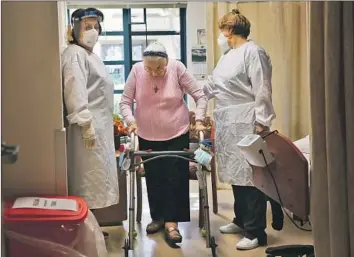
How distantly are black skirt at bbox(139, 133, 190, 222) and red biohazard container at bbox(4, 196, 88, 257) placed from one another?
109cm

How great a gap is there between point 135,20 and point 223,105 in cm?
244

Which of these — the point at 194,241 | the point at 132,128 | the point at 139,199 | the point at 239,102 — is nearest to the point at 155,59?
the point at 132,128

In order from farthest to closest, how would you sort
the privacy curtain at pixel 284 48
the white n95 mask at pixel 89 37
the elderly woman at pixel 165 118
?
the privacy curtain at pixel 284 48, the elderly woman at pixel 165 118, the white n95 mask at pixel 89 37

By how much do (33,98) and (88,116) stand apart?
0.36 meters

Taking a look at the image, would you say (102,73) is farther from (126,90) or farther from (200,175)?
(200,175)

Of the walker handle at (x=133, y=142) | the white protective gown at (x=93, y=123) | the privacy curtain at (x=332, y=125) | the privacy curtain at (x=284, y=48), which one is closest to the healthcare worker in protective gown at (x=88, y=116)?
the white protective gown at (x=93, y=123)

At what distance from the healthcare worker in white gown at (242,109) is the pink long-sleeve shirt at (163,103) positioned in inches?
6.7

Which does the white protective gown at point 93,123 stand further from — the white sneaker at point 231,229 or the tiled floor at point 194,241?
the white sneaker at point 231,229

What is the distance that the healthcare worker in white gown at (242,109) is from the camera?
2754mm

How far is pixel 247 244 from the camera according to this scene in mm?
2861

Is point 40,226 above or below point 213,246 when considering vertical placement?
above

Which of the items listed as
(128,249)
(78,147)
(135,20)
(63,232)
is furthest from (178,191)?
(135,20)

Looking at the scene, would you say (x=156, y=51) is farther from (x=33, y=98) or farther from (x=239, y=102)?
(x=33, y=98)

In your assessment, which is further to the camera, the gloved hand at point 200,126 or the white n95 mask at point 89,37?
the gloved hand at point 200,126
